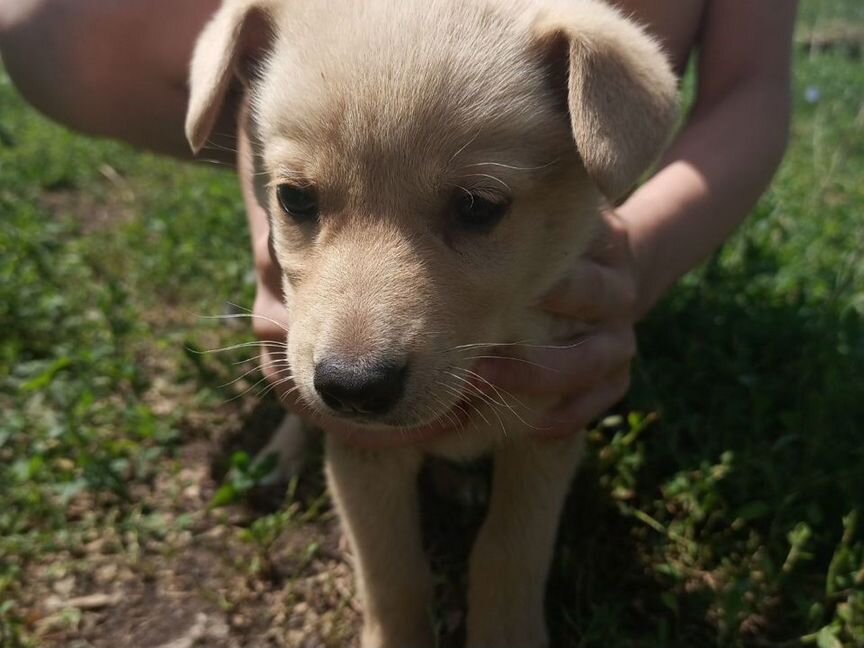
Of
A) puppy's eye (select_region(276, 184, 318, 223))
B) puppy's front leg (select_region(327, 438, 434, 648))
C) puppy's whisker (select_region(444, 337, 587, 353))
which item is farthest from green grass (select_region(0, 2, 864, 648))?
puppy's eye (select_region(276, 184, 318, 223))

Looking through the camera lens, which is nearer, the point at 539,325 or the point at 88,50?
the point at 539,325

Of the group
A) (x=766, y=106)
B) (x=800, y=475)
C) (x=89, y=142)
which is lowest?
(x=89, y=142)

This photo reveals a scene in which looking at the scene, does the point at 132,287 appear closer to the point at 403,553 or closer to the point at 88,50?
the point at 88,50

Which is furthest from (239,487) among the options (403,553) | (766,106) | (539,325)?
(766,106)

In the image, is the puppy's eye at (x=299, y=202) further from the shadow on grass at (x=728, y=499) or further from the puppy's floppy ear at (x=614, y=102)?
the shadow on grass at (x=728, y=499)

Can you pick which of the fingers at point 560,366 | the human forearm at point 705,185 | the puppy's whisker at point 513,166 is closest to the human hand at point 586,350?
the fingers at point 560,366

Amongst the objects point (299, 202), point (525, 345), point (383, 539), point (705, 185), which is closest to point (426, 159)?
point (299, 202)
